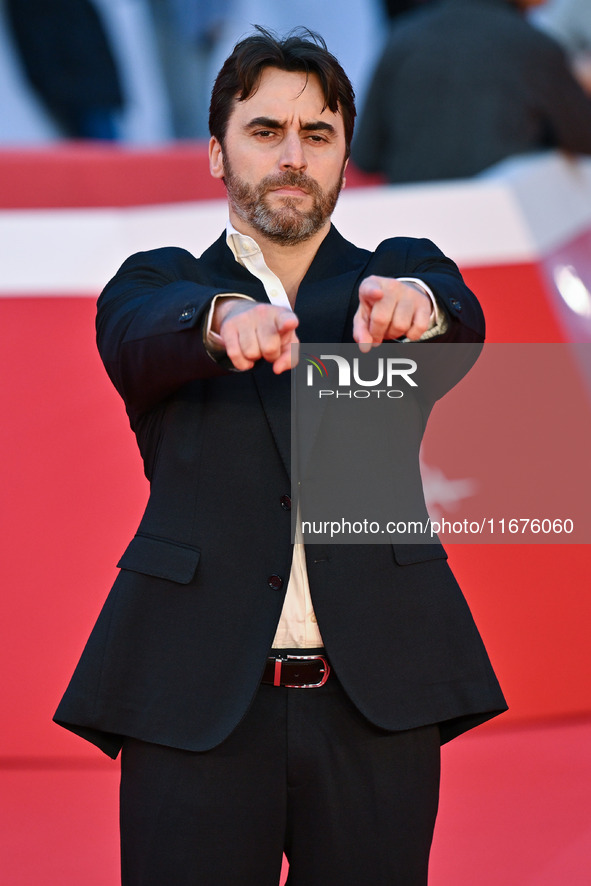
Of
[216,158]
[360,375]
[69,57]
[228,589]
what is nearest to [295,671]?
[228,589]

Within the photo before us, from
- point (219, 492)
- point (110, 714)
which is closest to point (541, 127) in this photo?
point (219, 492)

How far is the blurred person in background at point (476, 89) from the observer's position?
326 cm

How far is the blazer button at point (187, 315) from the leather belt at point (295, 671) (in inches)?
16.2

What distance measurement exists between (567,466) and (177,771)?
65.7 inches

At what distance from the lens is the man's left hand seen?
108 cm

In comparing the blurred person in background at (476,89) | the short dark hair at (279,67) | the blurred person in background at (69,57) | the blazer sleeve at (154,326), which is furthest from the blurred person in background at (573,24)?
the blazer sleeve at (154,326)

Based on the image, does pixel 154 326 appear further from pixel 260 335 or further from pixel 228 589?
pixel 228 589

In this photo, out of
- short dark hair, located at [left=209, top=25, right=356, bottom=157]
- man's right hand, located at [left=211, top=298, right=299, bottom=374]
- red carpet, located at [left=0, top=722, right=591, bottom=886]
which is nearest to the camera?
man's right hand, located at [left=211, top=298, right=299, bottom=374]

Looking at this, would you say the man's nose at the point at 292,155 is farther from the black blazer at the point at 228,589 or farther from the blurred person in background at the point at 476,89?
the blurred person in background at the point at 476,89

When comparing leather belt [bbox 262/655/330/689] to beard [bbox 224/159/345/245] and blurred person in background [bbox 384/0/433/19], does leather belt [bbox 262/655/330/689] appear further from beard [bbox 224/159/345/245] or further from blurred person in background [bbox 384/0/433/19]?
blurred person in background [bbox 384/0/433/19]

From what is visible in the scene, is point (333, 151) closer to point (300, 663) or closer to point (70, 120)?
point (300, 663)

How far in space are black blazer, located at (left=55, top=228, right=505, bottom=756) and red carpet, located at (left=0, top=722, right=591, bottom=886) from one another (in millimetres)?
951

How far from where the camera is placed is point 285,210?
135 centimetres

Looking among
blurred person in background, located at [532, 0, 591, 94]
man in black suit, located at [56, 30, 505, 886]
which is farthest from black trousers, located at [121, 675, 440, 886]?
blurred person in background, located at [532, 0, 591, 94]
